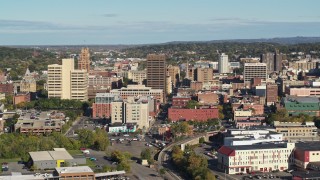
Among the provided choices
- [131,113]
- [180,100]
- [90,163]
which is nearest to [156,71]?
[180,100]

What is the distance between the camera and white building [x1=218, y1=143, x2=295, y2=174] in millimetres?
29298

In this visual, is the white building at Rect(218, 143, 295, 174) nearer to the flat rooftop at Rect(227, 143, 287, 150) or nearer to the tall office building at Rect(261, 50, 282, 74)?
the flat rooftop at Rect(227, 143, 287, 150)

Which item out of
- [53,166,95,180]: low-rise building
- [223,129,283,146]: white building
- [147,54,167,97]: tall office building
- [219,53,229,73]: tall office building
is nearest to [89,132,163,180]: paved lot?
[53,166,95,180]: low-rise building

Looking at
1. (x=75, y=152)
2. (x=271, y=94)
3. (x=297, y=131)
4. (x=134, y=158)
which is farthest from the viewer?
(x=271, y=94)

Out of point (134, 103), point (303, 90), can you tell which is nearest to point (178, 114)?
point (134, 103)

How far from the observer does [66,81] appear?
174 feet

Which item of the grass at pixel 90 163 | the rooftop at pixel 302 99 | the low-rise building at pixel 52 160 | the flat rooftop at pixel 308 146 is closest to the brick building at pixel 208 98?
the rooftop at pixel 302 99

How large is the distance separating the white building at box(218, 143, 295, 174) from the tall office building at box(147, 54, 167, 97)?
2598cm

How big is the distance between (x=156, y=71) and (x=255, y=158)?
27411 mm

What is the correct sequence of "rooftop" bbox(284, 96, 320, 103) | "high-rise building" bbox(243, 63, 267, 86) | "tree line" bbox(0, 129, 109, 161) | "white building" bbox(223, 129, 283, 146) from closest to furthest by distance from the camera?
1. "white building" bbox(223, 129, 283, 146)
2. "tree line" bbox(0, 129, 109, 161)
3. "rooftop" bbox(284, 96, 320, 103)
4. "high-rise building" bbox(243, 63, 267, 86)

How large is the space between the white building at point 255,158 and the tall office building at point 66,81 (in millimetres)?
24217

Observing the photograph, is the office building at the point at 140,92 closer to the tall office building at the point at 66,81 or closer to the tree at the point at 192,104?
the tall office building at the point at 66,81

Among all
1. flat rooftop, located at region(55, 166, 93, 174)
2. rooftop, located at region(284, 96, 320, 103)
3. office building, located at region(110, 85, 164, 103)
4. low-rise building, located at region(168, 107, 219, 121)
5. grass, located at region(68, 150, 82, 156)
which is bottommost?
grass, located at region(68, 150, 82, 156)

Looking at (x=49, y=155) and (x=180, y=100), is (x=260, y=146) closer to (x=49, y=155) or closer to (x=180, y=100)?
(x=49, y=155)
